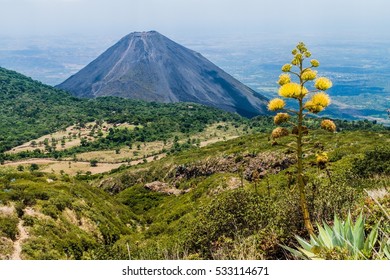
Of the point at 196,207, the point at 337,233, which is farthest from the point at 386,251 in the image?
the point at 196,207

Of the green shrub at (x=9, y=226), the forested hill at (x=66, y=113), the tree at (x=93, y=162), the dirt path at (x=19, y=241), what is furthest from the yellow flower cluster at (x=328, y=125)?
the forested hill at (x=66, y=113)

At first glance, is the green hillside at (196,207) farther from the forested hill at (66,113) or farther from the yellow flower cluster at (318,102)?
the forested hill at (66,113)

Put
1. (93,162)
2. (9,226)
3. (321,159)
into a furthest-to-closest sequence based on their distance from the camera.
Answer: (93,162) < (9,226) < (321,159)

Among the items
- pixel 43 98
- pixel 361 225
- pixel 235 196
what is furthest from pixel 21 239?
pixel 43 98

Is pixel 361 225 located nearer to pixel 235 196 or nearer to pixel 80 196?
pixel 235 196

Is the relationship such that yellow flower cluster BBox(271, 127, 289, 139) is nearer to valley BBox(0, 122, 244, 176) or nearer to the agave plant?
the agave plant

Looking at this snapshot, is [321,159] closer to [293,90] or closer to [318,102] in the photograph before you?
[318,102]
